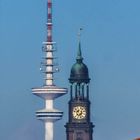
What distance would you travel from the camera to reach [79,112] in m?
176

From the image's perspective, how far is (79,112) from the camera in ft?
577

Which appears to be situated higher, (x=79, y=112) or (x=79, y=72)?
(x=79, y=72)

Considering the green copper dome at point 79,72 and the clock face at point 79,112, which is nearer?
the clock face at point 79,112

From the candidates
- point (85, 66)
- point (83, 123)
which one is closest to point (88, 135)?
point (83, 123)

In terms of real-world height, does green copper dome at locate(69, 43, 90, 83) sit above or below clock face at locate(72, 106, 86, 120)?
above

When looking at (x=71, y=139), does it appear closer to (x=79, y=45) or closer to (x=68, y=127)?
(x=68, y=127)

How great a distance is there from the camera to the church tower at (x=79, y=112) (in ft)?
565

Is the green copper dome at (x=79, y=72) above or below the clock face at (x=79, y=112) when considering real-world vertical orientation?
above

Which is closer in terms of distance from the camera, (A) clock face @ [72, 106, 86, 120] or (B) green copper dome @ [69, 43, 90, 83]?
(A) clock face @ [72, 106, 86, 120]

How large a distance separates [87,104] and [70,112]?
12.7ft

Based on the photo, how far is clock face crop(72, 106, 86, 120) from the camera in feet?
572

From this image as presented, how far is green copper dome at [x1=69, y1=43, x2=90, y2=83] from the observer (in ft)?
575

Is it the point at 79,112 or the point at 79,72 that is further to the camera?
the point at 79,72

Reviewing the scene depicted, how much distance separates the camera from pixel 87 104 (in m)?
177
